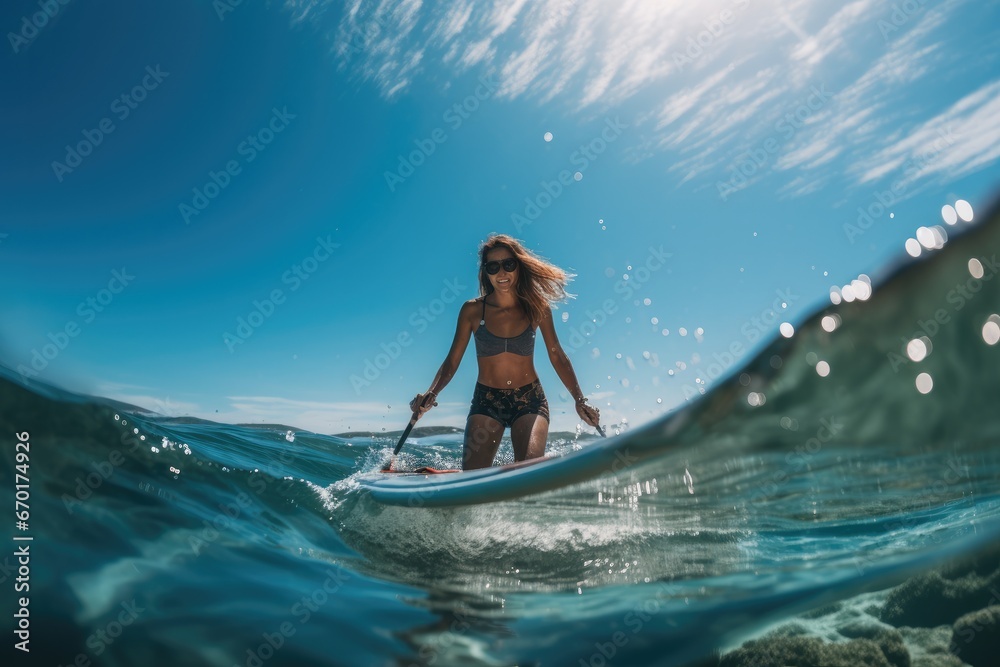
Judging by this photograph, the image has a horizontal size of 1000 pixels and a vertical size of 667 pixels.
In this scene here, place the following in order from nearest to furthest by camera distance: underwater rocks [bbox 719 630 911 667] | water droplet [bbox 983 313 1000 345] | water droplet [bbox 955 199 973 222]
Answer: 1. water droplet [bbox 955 199 973 222]
2. water droplet [bbox 983 313 1000 345]
3. underwater rocks [bbox 719 630 911 667]

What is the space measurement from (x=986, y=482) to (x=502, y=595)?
4.48 metres

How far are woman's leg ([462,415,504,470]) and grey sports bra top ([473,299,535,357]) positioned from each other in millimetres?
802

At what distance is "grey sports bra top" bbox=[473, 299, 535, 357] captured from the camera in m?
6.16

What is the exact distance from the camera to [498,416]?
20.5 feet

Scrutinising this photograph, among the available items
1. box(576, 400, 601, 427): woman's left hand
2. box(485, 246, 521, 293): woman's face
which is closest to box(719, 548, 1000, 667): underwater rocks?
box(576, 400, 601, 427): woman's left hand

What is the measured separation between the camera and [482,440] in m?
6.16

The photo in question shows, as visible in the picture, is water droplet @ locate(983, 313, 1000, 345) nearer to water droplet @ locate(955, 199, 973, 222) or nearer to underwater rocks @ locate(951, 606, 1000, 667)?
water droplet @ locate(955, 199, 973, 222)

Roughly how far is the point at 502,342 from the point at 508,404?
749 mm

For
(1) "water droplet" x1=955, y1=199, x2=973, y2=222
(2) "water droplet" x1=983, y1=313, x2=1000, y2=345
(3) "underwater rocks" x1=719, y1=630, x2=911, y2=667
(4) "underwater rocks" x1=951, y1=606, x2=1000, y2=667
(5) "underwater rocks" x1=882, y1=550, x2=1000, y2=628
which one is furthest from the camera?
(5) "underwater rocks" x1=882, y1=550, x2=1000, y2=628

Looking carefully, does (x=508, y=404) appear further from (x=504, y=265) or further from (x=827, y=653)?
(x=827, y=653)

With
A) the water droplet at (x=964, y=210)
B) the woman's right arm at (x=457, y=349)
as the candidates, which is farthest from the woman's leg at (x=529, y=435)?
the water droplet at (x=964, y=210)

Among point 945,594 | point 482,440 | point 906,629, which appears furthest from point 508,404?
point 945,594

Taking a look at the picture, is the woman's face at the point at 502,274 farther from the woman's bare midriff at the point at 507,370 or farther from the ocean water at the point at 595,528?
the ocean water at the point at 595,528

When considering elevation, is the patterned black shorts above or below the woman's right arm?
below
